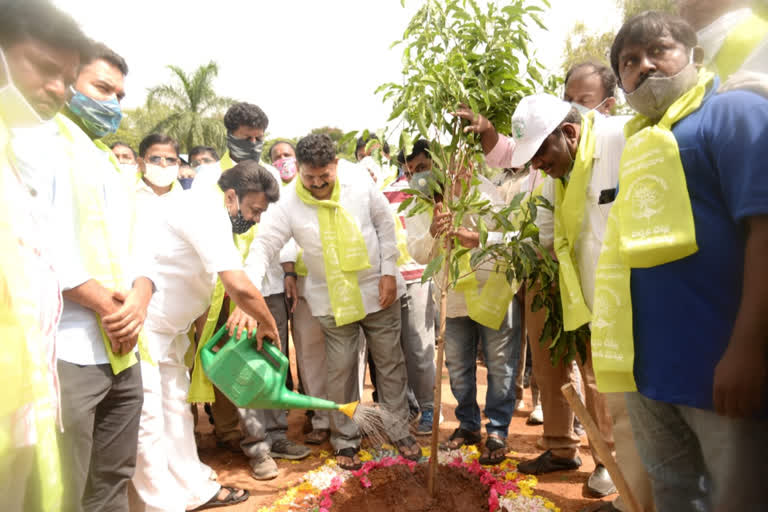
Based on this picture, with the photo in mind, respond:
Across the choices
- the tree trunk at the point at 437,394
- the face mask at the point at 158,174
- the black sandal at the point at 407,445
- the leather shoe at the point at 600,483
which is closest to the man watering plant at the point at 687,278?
the tree trunk at the point at 437,394

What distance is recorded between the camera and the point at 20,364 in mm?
762

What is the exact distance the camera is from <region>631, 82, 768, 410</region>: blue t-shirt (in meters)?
1.14

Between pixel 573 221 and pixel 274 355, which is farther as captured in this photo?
pixel 274 355

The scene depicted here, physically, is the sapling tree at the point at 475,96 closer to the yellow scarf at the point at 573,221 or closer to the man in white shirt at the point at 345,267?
the yellow scarf at the point at 573,221

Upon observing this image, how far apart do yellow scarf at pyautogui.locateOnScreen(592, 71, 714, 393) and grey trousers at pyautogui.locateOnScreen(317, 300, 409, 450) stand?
2.16 meters

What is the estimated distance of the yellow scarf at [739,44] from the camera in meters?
0.93

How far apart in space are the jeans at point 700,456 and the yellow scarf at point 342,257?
2.13 meters

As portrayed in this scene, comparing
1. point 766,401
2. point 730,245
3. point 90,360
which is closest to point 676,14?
point 730,245

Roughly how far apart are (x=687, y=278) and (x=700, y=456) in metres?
0.61

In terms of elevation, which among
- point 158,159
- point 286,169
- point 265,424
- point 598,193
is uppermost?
point 158,159

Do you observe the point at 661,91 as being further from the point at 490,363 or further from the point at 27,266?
the point at 490,363

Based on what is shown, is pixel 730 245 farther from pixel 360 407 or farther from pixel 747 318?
pixel 360 407

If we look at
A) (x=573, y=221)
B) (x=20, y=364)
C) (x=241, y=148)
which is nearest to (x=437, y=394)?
(x=573, y=221)

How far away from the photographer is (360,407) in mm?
3123
